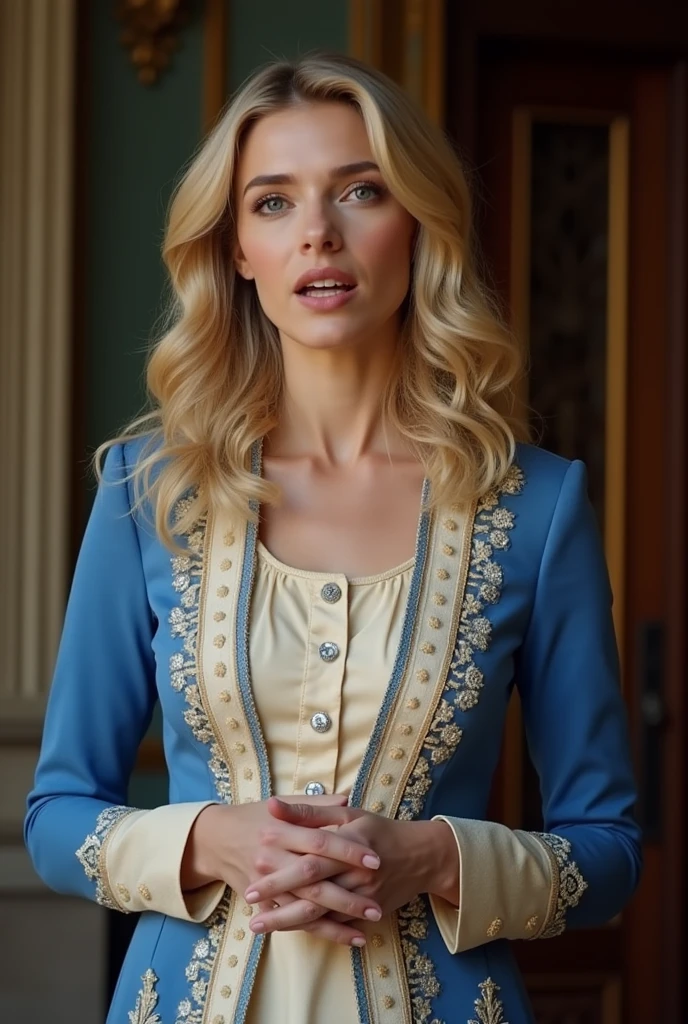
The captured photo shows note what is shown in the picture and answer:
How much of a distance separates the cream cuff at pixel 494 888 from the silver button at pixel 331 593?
0.25 metres

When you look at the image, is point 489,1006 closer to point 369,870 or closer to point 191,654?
point 369,870

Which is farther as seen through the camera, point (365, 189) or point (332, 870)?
point (365, 189)

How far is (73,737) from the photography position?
1.63 meters

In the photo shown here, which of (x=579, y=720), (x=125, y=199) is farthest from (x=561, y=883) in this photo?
(x=125, y=199)

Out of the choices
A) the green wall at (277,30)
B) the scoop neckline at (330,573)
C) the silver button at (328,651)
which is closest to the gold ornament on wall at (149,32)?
the green wall at (277,30)

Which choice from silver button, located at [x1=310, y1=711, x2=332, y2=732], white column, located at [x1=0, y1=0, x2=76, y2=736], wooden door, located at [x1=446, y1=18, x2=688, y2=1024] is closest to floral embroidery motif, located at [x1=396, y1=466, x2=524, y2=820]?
silver button, located at [x1=310, y1=711, x2=332, y2=732]

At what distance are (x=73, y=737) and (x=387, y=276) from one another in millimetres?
611

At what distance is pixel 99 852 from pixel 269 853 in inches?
8.7

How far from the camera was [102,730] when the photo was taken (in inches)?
64.6

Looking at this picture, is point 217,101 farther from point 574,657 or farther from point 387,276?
point 574,657

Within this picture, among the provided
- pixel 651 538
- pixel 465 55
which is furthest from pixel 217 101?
pixel 651 538

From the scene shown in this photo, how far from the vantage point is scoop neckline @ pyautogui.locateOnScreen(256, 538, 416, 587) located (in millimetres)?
1617

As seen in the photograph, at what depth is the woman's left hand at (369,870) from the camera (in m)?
1.43

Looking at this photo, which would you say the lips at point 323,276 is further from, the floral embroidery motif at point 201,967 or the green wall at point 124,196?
the green wall at point 124,196
